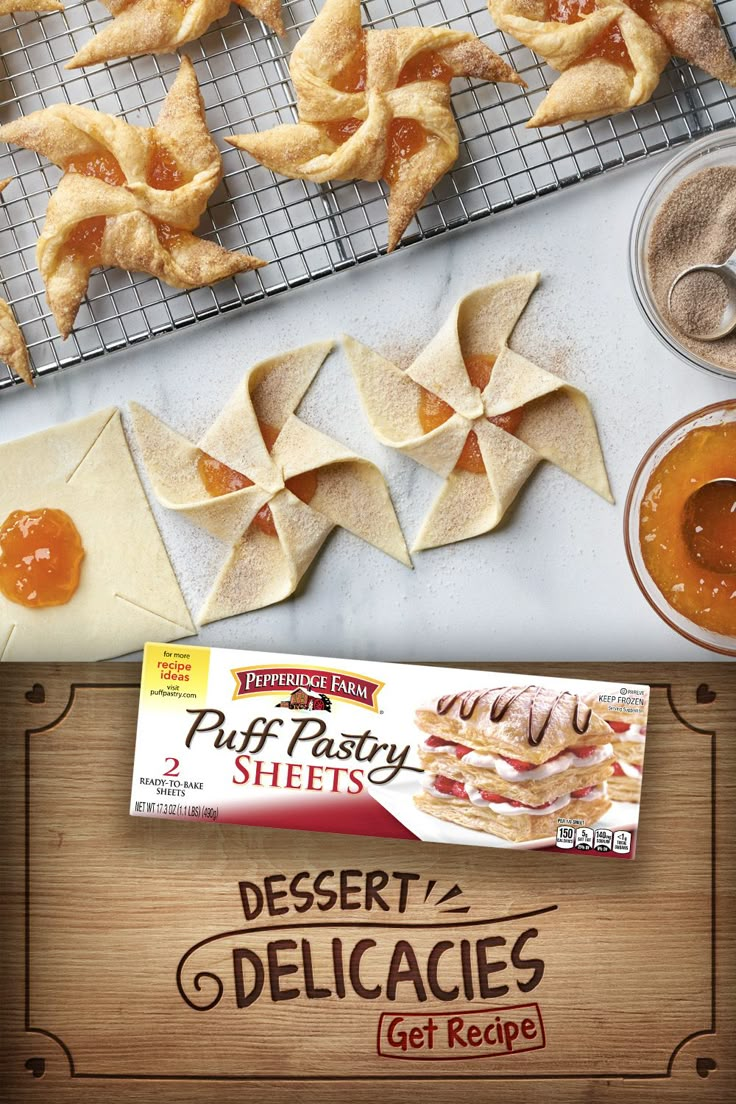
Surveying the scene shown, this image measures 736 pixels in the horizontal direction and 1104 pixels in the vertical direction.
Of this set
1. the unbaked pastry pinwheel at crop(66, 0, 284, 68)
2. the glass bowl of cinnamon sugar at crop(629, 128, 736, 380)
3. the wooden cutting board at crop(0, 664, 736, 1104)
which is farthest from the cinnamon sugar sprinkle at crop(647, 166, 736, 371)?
the unbaked pastry pinwheel at crop(66, 0, 284, 68)

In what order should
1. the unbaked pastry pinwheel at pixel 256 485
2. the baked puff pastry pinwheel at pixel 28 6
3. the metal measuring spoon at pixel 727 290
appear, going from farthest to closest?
the unbaked pastry pinwheel at pixel 256 485, the baked puff pastry pinwheel at pixel 28 6, the metal measuring spoon at pixel 727 290

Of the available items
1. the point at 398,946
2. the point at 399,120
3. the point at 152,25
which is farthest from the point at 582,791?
the point at 152,25

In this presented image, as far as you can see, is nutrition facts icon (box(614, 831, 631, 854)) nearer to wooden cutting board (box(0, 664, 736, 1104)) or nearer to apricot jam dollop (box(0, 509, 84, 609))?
wooden cutting board (box(0, 664, 736, 1104))

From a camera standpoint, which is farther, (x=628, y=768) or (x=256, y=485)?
(x=256, y=485)

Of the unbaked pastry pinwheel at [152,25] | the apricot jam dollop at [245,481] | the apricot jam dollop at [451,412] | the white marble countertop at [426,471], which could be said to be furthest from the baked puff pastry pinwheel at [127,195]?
the apricot jam dollop at [451,412]

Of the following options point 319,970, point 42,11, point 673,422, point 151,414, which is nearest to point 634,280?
point 673,422

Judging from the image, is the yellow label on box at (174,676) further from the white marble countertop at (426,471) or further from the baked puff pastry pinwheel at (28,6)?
the baked puff pastry pinwheel at (28,6)

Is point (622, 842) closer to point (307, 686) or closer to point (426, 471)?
point (307, 686)
